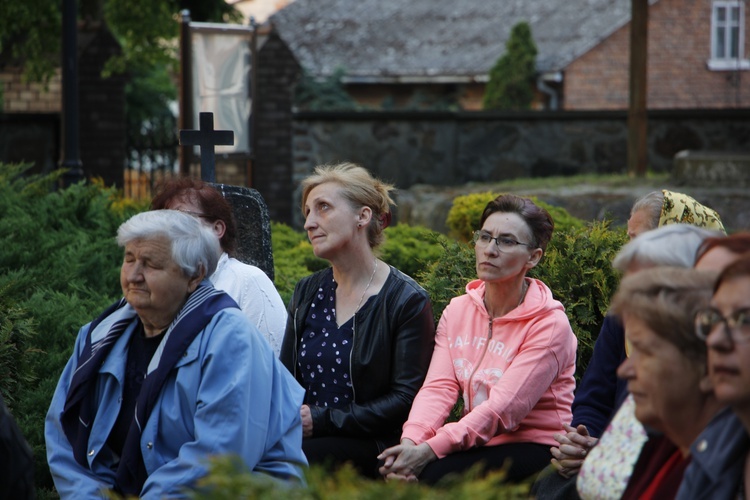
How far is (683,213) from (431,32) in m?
31.8

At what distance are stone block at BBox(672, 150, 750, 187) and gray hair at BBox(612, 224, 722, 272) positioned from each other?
985cm

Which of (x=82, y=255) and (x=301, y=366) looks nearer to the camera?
(x=301, y=366)

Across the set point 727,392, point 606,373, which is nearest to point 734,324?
point 727,392

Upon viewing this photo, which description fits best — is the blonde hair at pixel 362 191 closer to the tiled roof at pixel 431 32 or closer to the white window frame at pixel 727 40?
the tiled roof at pixel 431 32

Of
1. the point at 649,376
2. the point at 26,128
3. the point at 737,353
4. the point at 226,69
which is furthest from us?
the point at 26,128

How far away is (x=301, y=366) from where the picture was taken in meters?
4.67

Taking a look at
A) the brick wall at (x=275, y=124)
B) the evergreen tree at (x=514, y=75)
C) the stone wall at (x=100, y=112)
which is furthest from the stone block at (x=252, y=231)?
the evergreen tree at (x=514, y=75)

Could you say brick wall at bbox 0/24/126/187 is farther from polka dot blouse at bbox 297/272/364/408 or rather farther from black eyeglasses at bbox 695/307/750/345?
black eyeglasses at bbox 695/307/750/345

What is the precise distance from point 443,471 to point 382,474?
235 millimetres

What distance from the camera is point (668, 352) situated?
8.48ft

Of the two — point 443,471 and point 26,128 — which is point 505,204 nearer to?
point 443,471

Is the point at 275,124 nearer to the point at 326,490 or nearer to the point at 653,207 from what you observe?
the point at 653,207

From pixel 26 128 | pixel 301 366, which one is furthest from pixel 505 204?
pixel 26 128

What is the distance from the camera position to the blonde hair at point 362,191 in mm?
4758
